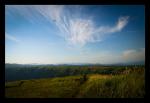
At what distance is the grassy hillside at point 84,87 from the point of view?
4094 millimetres

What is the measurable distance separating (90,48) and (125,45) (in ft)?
1.44

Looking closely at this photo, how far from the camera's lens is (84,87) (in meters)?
4.14

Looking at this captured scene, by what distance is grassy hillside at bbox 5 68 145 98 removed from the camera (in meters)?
4.09

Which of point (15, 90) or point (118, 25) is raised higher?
point (118, 25)
